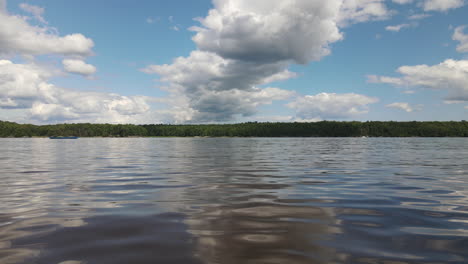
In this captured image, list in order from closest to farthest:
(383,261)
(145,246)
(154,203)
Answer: (383,261) → (145,246) → (154,203)

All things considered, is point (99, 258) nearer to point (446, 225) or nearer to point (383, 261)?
point (383, 261)

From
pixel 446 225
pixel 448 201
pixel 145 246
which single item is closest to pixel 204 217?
pixel 145 246

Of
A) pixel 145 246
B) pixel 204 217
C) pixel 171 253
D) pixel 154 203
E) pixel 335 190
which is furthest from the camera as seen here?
pixel 335 190

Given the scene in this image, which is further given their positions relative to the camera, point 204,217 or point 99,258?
point 204,217

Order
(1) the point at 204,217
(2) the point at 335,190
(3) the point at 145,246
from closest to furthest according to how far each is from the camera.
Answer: (3) the point at 145,246 < (1) the point at 204,217 < (2) the point at 335,190

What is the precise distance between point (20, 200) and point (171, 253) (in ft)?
26.1

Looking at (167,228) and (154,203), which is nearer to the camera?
(167,228)

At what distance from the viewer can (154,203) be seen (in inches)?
374

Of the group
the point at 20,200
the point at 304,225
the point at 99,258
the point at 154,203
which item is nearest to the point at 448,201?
the point at 304,225

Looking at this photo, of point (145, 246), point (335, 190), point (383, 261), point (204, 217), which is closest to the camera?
point (383, 261)

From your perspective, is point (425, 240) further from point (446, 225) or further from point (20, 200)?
point (20, 200)

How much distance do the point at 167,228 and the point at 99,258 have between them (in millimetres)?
1928

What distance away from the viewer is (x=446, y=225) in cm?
691

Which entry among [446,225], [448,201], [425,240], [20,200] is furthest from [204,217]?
[448,201]
